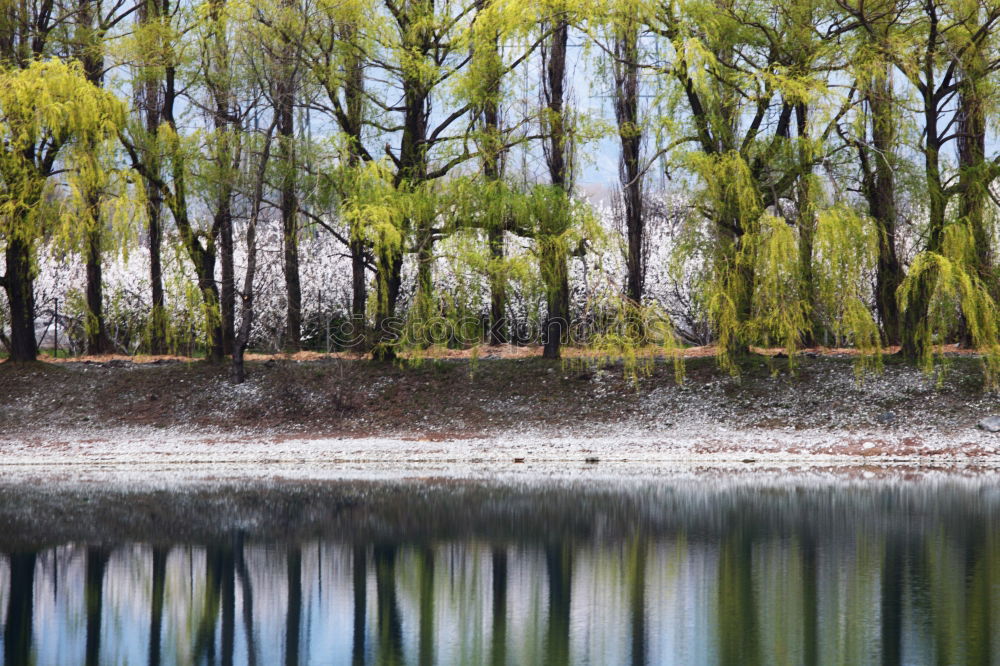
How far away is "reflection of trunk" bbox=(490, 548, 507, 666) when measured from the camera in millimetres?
8781

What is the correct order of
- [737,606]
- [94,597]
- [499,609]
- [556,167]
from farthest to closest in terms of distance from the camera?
[556,167] → [94,597] → [499,609] → [737,606]

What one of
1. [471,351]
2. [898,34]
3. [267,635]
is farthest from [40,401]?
[898,34]

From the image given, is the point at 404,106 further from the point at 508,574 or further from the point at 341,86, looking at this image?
the point at 508,574

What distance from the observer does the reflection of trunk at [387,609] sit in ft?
29.0

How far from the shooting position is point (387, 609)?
10297 millimetres

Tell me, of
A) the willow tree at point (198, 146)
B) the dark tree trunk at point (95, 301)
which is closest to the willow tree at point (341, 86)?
the willow tree at point (198, 146)

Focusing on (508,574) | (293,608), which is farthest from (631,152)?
(293,608)

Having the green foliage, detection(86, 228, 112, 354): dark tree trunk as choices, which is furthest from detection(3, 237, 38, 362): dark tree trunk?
the green foliage

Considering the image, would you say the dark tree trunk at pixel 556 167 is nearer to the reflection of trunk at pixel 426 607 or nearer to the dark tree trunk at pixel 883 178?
the dark tree trunk at pixel 883 178

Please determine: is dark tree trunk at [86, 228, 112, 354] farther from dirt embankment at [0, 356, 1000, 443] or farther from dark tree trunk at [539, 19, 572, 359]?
dark tree trunk at [539, 19, 572, 359]

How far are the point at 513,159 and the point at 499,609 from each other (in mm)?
18701

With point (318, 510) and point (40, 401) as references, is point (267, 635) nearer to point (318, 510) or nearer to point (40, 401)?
point (318, 510)

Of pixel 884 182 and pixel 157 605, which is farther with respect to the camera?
pixel 884 182

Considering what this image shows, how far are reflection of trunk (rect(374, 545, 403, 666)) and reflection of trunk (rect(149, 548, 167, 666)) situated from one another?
5.61 ft
